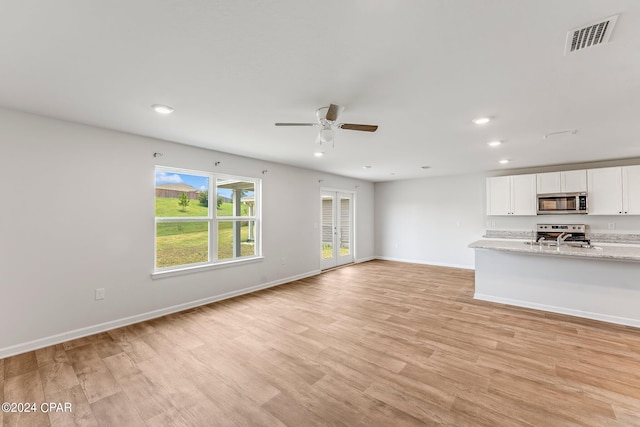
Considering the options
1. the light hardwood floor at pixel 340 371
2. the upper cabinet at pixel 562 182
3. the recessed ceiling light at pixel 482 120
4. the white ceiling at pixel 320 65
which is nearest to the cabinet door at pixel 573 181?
the upper cabinet at pixel 562 182

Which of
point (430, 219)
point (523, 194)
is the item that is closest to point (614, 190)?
point (523, 194)

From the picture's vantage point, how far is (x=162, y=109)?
2.77 meters

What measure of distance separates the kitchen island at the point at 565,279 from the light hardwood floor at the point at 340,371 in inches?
10.2

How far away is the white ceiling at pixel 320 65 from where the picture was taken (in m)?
1.46

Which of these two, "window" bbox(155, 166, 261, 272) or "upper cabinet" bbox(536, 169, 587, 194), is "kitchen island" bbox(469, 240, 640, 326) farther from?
"window" bbox(155, 166, 261, 272)

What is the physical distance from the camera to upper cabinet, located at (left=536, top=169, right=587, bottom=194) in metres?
5.16

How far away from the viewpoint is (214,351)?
2799mm

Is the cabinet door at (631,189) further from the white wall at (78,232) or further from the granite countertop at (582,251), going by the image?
the white wall at (78,232)

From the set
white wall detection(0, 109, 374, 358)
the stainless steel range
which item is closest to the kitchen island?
the stainless steel range

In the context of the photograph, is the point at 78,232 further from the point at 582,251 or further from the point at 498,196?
the point at 498,196

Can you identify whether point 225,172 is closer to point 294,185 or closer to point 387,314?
point 294,185

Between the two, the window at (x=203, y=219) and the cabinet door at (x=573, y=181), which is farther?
the cabinet door at (x=573, y=181)

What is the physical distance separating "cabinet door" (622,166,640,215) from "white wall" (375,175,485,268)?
92.8 inches

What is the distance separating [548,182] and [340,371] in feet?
19.0
